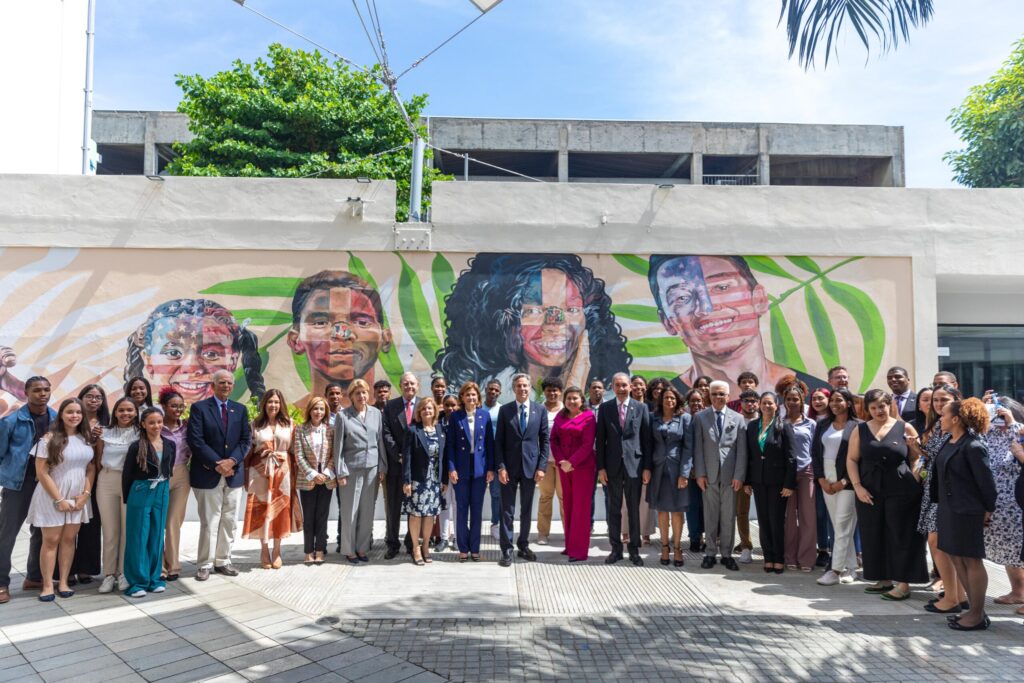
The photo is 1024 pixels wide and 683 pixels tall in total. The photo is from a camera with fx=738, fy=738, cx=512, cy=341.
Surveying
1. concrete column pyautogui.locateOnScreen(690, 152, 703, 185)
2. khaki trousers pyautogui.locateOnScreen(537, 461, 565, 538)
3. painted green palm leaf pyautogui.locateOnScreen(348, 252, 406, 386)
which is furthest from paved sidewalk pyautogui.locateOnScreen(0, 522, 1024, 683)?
concrete column pyautogui.locateOnScreen(690, 152, 703, 185)

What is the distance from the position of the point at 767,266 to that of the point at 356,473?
25.3 ft

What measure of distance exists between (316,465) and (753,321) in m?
7.55

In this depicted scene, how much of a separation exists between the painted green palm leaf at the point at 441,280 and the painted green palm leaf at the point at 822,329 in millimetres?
5757

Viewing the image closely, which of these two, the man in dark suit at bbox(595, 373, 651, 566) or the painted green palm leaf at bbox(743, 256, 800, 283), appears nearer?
the man in dark suit at bbox(595, 373, 651, 566)

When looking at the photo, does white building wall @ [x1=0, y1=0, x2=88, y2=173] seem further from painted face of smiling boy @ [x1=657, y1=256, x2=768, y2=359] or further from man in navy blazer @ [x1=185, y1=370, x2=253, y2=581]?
painted face of smiling boy @ [x1=657, y1=256, x2=768, y2=359]

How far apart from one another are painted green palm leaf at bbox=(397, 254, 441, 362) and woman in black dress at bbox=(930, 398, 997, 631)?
25.2 ft

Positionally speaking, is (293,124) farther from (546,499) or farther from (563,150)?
(546,499)

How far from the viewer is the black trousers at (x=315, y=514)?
24.0 ft

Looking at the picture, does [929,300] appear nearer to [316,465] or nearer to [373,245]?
[373,245]

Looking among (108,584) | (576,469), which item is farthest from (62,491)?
(576,469)

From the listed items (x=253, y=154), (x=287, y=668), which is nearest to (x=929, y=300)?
(x=287, y=668)

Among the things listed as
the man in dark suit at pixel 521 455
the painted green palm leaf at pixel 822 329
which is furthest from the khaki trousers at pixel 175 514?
the painted green palm leaf at pixel 822 329

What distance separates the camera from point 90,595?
243 inches

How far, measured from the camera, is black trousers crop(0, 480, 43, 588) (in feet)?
19.7
